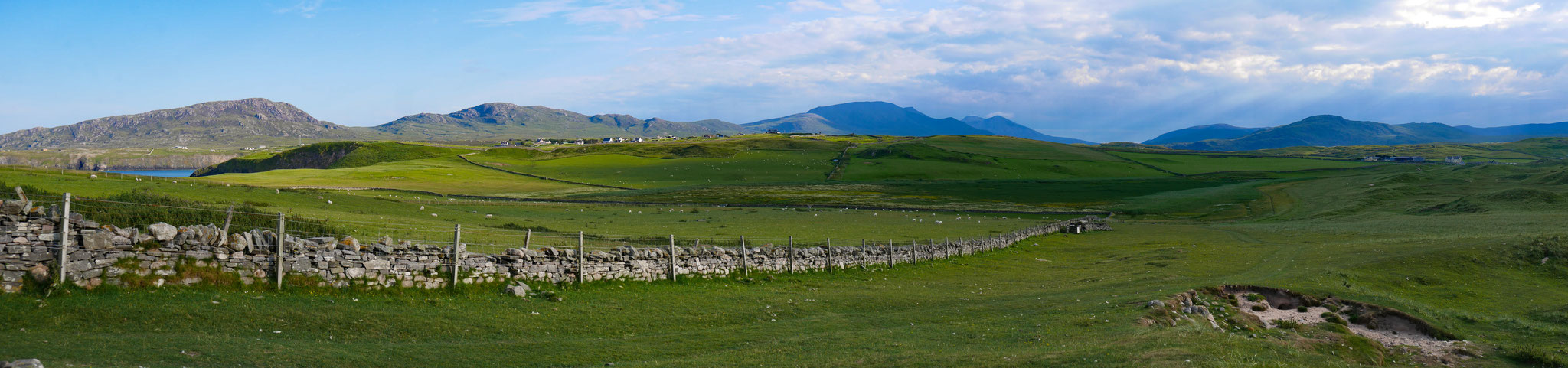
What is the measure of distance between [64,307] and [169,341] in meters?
2.88

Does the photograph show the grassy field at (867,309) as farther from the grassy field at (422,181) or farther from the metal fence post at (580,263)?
the grassy field at (422,181)

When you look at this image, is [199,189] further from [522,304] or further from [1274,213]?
[1274,213]

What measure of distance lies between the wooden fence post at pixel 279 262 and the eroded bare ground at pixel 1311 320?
18387 millimetres

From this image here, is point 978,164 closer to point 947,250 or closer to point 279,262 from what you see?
point 947,250

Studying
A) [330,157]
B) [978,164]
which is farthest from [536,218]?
[330,157]

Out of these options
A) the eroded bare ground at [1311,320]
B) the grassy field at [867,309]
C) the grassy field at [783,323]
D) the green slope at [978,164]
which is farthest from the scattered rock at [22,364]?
Result: the green slope at [978,164]

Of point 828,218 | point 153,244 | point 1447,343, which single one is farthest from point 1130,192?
point 153,244

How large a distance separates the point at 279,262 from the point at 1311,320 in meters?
23.6

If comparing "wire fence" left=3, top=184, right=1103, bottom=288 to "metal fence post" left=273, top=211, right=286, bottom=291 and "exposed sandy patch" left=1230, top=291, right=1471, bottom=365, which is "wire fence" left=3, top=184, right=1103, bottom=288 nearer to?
"metal fence post" left=273, top=211, right=286, bottom=291

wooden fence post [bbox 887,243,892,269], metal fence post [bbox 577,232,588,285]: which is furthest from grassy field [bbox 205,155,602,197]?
metal fence post [bbox 577,232,588,285]

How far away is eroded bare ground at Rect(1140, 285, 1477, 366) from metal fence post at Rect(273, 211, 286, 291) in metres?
18.4

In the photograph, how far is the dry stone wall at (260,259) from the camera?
13781 mm

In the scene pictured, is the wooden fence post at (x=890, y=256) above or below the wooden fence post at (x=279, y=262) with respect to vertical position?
below

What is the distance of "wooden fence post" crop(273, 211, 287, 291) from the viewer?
16.0 meters
